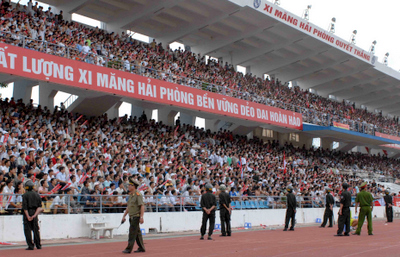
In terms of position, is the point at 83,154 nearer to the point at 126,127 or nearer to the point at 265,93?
the point at 126,127

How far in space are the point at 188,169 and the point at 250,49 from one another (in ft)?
59.6

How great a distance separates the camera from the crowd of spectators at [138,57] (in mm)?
21125

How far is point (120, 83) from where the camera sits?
920 inches

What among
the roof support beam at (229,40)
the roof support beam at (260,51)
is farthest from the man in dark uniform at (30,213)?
the roof support beam at (260,51)

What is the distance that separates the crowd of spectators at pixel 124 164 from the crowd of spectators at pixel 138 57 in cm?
267

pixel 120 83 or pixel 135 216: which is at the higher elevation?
pixel 120 83

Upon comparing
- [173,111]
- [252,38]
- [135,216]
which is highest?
[252,38]

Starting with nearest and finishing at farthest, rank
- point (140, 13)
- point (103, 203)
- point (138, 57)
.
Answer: point (103, 203) < point (138, 57) < point (140, 13)

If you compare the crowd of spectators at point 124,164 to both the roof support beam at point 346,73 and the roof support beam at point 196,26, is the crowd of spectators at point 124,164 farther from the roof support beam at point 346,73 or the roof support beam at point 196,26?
the roof support beam at point 346,73

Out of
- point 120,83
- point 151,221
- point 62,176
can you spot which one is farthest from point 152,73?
point 62,176

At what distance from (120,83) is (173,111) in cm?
739

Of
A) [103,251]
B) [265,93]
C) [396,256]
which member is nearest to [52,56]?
[103,251]

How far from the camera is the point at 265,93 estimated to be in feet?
119

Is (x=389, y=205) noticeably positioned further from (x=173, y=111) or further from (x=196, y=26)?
(x=196, y=26)
